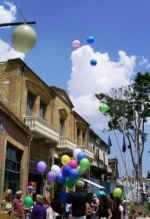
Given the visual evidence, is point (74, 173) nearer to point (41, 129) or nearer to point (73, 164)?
point (73, 164)

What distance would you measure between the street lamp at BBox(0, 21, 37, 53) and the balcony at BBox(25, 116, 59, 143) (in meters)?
11.0

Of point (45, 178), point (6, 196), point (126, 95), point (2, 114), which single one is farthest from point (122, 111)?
point (6, 196)

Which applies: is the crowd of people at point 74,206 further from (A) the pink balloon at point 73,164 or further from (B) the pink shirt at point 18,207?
(A) the pink balloon at point 73,164

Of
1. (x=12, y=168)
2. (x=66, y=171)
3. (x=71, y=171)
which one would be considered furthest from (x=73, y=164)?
(x=12, y=168)

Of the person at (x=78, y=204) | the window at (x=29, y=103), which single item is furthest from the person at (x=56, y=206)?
the window at (x=29, y=103)

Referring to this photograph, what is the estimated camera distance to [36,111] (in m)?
19.1

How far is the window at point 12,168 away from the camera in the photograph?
1301 centimetres

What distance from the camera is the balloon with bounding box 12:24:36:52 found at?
5.96 meters

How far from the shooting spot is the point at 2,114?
472 inches

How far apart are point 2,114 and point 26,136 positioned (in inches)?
125

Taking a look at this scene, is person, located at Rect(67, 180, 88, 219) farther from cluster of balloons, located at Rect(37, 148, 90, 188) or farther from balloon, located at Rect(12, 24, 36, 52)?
balloon, located at Rect(12, 24, 36, 52)

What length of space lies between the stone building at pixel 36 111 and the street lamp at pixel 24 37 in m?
8.07

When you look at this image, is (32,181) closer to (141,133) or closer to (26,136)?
(26,136)

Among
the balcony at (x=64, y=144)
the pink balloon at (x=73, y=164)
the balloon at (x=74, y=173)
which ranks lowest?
the balloon at (x=74, y=173)
